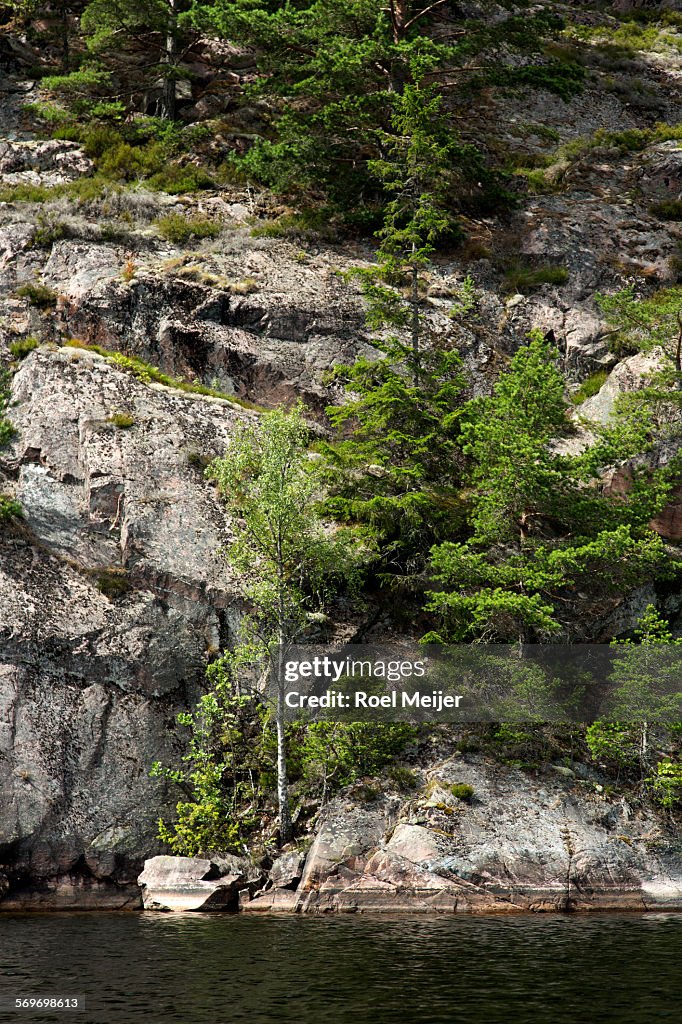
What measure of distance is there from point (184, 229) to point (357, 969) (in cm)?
3839

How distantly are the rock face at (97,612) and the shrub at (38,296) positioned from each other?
5276 mm

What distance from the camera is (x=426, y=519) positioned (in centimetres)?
3409

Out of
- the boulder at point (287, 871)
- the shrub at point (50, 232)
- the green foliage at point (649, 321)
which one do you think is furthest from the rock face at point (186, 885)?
the shrub at point (50, 232)

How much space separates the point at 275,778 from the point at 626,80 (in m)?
57.4

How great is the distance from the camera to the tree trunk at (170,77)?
5346 cm

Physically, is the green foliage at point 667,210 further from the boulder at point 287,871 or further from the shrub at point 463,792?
the boulder at point 287,871

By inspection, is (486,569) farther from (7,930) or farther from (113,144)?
(113,144)

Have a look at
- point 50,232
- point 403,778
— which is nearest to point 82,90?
point 50,232

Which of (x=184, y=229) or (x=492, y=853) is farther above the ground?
(x=184, y=229)

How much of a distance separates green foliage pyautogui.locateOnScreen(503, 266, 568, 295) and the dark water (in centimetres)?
3203

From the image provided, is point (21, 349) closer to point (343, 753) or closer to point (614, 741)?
point (343, 753)

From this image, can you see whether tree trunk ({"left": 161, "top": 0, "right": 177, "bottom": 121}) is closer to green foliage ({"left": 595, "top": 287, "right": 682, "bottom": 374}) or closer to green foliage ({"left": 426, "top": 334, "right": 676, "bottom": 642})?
green foliage ({"left": 595, "top": 287, "right": 682, "bottom": 374})

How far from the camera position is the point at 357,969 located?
18.0 metres

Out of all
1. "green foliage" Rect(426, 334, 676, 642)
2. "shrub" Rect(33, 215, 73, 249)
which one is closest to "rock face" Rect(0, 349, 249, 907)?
"green foliage" Rect(426, 334, 676, 642)
